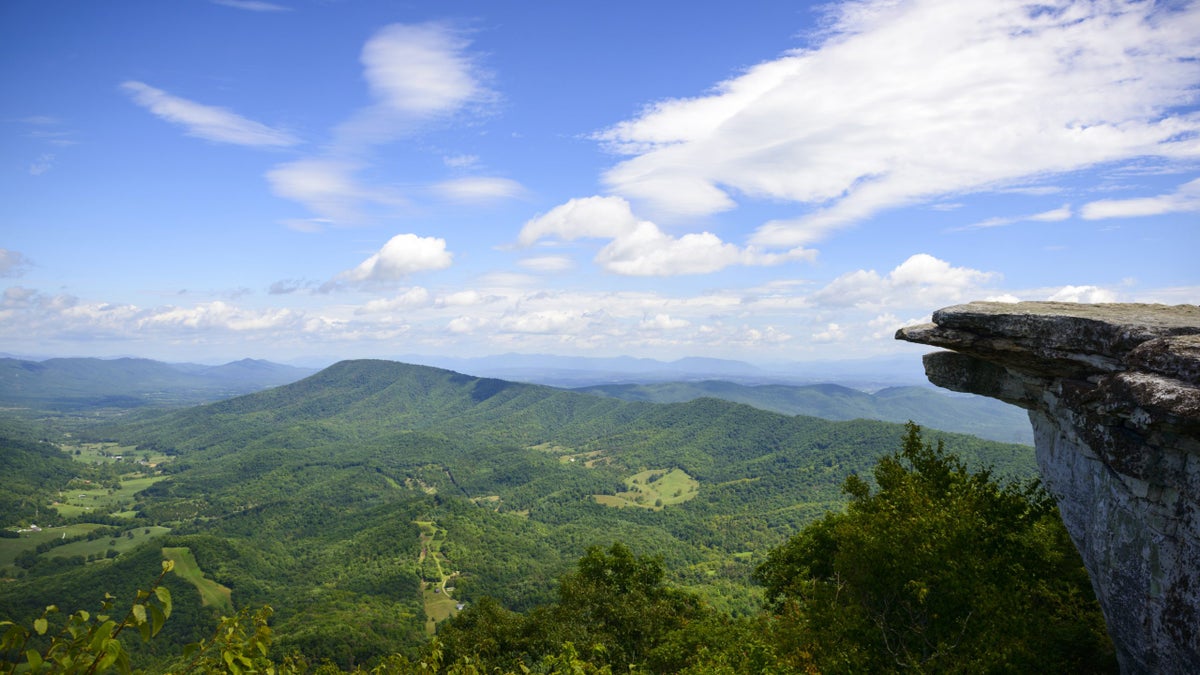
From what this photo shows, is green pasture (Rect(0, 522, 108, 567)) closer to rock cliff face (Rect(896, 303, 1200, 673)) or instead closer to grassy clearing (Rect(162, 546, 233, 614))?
grassy clearing (Rect(162, 546, 233, 614))

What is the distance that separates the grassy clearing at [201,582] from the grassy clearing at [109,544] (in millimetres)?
22173

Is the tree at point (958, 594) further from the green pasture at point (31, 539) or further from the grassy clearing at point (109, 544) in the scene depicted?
the green pasture at point (31, 539)

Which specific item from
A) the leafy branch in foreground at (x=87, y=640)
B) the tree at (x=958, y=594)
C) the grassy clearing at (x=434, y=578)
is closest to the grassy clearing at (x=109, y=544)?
the grassy clearing at (x=434, y=578)

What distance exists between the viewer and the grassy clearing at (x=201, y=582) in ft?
417

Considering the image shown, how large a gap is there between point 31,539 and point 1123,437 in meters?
252

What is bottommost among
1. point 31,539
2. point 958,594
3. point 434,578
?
point 434,578

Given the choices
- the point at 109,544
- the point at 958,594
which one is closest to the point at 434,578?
the point at 109,544

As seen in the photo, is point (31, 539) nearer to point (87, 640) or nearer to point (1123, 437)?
point (87, 640)

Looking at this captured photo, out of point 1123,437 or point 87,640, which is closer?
point 87,640

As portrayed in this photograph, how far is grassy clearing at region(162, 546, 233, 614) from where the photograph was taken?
127 meters

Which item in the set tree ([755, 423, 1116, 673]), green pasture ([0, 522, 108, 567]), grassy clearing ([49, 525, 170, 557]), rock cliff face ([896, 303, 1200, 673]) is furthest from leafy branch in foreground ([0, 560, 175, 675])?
green pasture ([0, 522, 108, 567])

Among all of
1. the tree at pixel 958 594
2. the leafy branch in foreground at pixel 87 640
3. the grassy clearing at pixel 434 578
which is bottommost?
the grassy clearing at pixel 434 578

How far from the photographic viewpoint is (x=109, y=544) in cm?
16712

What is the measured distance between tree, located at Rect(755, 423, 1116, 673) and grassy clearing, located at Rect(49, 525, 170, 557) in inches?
7738
